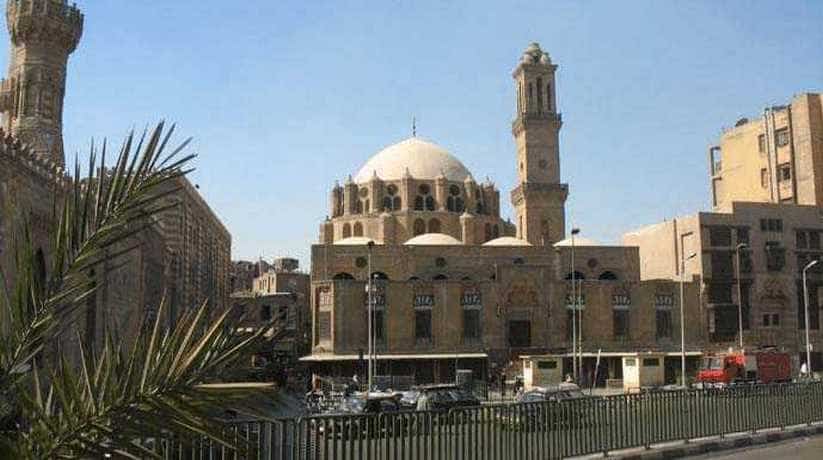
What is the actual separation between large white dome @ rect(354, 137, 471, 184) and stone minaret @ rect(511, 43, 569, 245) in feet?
31.5

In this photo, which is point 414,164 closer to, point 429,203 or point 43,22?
point 429,203

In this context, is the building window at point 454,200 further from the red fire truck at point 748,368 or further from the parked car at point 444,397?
the parked car at point 444,397

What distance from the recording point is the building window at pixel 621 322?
179ft

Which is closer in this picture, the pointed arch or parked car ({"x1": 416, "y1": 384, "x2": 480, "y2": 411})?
parked car ({"x1": 416, "y1": 384, "x2": 480, "y2": 411})

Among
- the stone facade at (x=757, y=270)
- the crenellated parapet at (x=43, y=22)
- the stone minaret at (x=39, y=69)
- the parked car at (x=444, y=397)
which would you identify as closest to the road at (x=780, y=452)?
the parked car at (x=444, y=397)

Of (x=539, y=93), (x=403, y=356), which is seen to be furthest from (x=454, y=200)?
(x=403, y=356)

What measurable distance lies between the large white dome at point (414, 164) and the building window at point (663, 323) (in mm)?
23988

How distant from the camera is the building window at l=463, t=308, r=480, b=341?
53.2m

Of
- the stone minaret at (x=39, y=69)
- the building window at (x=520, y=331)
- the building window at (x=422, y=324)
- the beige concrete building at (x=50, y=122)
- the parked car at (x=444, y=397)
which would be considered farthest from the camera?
the building window at (x=520, y=331)

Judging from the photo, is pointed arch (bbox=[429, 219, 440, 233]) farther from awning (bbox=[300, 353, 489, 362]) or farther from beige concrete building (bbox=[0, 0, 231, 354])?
beige concrete building (bbox=[0, 0, 231, 354])

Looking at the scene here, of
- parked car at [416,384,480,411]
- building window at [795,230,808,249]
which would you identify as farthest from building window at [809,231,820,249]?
parked car at [416,384,480,411]

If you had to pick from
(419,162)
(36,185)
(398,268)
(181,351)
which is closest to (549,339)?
(398,268)

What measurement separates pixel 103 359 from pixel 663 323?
55303 mm

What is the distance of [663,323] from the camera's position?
55.2 metres
